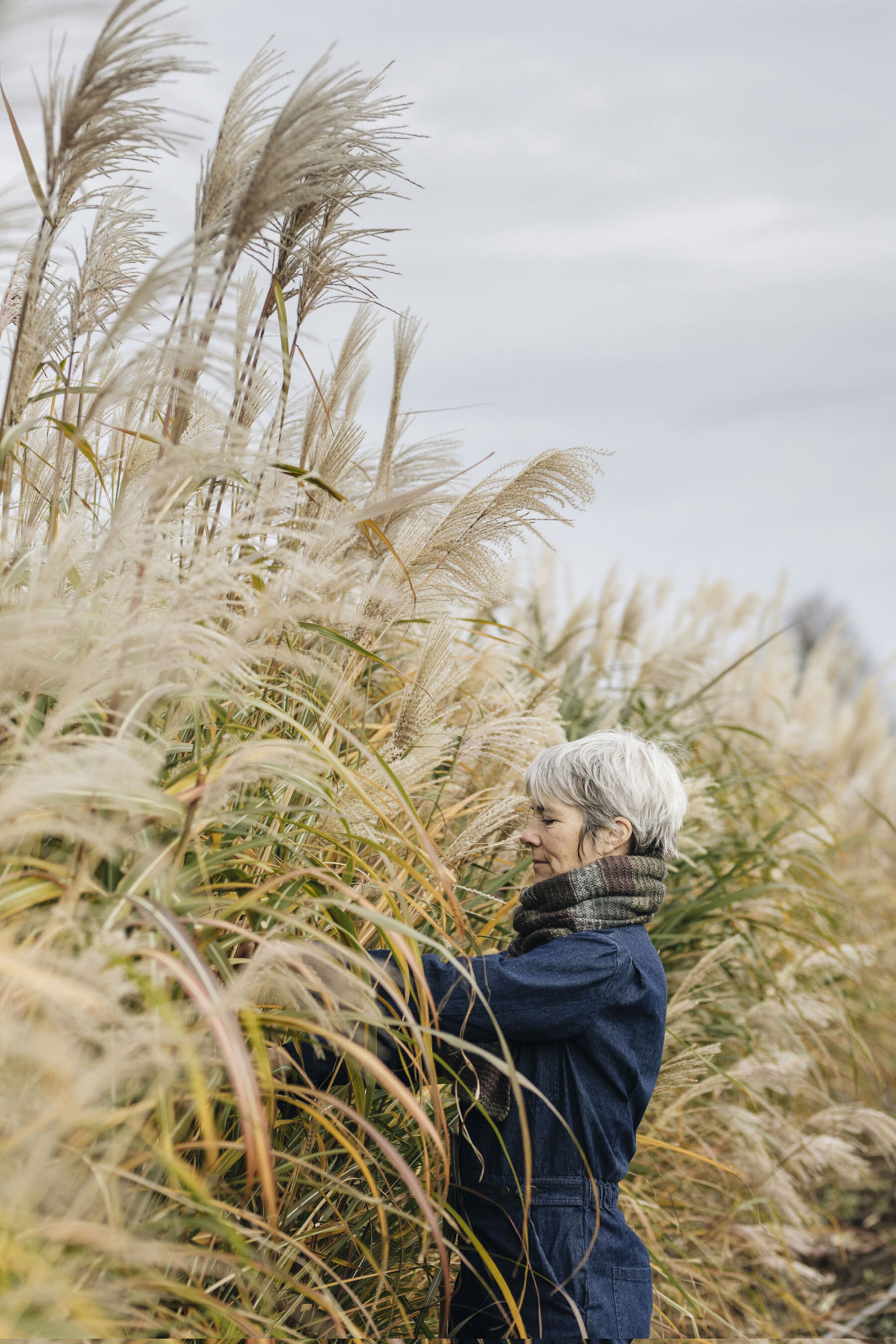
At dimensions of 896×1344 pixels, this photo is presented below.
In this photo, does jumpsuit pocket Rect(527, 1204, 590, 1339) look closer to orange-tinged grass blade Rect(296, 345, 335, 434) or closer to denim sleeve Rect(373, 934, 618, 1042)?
denim sleeve Rect(373, 934, 618, 1042)

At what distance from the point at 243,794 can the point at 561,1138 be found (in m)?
0.81

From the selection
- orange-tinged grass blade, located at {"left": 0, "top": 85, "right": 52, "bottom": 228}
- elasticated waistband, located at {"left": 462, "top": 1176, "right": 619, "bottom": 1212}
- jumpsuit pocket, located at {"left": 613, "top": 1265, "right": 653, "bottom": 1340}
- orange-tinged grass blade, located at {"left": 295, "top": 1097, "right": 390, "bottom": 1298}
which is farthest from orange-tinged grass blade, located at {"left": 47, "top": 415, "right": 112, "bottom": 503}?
jumpsuit pocket, located at {"left": 613, "top": 1265, "right": 653, "bottom": 1340}

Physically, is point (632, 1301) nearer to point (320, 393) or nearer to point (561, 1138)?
point (561, 1138)

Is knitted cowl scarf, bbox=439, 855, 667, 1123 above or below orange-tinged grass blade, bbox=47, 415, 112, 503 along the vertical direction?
below

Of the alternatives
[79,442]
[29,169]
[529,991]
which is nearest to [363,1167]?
[529,991]

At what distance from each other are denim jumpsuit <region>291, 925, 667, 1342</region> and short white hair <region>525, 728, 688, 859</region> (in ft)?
0.76

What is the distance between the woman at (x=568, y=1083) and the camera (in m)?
1.66

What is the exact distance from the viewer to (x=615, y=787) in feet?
6.43

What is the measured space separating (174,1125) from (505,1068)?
0.42 m

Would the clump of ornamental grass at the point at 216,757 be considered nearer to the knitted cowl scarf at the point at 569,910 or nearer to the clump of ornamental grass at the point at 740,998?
the knitted cowl scarf at the point at 569,910

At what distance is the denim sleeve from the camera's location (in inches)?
63.9

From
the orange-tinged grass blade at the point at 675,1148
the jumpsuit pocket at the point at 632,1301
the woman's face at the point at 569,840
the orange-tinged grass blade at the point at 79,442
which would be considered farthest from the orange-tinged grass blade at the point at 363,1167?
the orange-tinged grass blade at the point at 79,442

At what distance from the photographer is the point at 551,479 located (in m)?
2.15

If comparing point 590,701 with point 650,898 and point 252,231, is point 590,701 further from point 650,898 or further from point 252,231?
point 252,231
